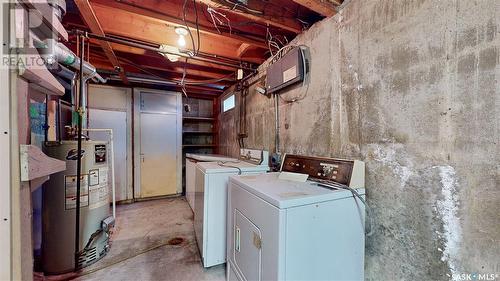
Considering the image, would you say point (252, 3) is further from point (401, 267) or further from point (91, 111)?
point (91, 111)

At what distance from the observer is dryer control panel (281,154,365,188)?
1.26 m

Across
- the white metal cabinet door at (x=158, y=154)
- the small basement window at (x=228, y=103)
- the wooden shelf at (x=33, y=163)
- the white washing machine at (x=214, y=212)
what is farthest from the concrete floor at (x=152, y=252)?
the small basement window at (x=228, y=103)

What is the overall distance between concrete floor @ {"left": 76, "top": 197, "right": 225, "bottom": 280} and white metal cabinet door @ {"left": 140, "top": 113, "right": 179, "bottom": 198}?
75 centimetres

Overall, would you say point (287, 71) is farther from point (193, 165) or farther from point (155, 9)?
point (193, 165)

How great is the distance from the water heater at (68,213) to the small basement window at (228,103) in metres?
2.25

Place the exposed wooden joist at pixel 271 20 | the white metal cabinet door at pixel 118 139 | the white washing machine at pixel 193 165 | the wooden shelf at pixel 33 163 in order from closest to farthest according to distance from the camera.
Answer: the wooden shelf at pixel 33 163
the exposed wooden joist at pixel 271 20
the white washing machine at pixel 193 165
the white metal cabinet door at pixel 118 139

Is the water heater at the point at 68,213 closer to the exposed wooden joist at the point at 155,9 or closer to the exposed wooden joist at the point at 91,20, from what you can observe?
the exposed wooden joist at the point at 91,20

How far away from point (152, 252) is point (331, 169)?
2.08m

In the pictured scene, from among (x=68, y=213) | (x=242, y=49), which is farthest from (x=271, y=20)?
(x=68, y=213)

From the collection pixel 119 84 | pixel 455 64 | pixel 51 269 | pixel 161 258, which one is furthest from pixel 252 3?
pixel 119 84

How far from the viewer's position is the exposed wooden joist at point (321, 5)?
137cm

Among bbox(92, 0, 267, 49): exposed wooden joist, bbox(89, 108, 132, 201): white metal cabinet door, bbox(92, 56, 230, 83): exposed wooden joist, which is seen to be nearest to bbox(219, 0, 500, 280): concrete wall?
bbox(92, 0, 267, 49): exposed wooden joist

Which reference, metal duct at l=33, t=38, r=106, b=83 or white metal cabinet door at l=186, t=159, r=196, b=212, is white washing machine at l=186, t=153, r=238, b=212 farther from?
metal duct at l=33, t=38, r=106, b=83

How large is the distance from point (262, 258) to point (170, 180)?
3541 mm
